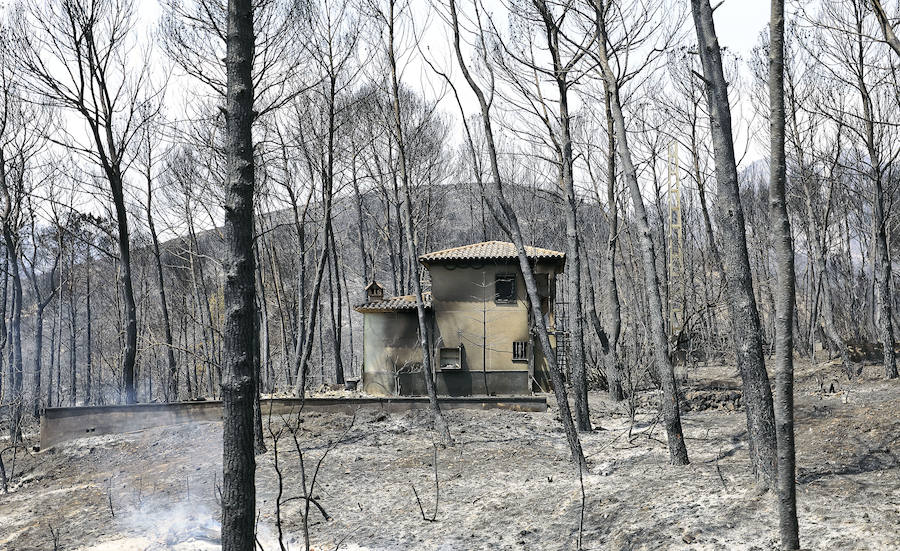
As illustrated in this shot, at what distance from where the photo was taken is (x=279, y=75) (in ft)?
51.3

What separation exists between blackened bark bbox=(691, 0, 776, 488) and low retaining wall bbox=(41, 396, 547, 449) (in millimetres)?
8801

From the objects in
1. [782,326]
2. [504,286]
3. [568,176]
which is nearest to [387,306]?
[504,286]

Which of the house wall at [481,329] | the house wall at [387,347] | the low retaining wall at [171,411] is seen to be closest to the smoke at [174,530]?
the low retaining wall at [171,411]

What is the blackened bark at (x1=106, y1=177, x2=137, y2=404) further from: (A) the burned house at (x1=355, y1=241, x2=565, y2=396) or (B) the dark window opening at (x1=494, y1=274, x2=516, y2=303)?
(B) the dark window opening at (x1=494, y1=274, x2=516, y2=303)

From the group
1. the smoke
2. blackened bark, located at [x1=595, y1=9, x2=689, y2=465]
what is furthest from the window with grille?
the smoke

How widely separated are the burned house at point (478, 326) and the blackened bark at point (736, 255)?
48.7 feet

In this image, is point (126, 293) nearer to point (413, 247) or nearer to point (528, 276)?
point (413, 247)

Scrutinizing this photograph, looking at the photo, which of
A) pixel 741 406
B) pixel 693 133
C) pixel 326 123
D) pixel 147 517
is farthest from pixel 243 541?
pixel 693 133

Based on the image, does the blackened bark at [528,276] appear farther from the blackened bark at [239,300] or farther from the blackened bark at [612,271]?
the blackened bark at [612,271]

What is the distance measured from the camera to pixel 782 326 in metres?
4.61

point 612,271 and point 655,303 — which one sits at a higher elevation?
point 612,271

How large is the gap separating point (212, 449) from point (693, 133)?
815 inches

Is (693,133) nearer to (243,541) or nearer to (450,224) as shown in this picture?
(243,541)

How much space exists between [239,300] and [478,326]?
17907mm
